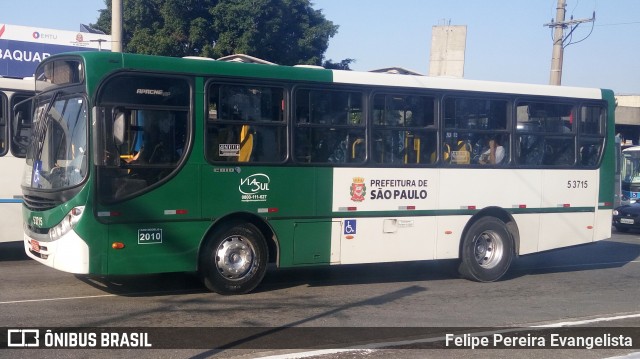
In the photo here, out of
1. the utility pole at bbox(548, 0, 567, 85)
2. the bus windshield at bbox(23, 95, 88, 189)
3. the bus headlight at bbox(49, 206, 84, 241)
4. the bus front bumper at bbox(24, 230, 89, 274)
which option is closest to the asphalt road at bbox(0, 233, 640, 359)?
the bus front bumper at bbox(24, 230, 89, 274)

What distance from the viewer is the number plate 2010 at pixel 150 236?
9391 mm

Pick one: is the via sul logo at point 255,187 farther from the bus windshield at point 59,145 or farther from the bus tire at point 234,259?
the bus windshield at point 59,145

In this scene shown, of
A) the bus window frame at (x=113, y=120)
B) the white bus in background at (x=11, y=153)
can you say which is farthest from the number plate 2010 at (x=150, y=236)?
the white bus in background at (x=11, y=153)

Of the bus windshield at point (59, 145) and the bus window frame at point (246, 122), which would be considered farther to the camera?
the bus window frame at point (246, 122)

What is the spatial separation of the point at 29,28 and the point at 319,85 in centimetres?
1688

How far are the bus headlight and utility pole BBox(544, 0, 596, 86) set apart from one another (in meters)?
22.7

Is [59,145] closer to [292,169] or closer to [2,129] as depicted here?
[292,169]

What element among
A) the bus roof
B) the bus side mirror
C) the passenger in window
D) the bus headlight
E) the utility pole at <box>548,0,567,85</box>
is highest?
the utility pole at <box>548,0,567,85</box>

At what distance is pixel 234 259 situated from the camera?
10.2 m

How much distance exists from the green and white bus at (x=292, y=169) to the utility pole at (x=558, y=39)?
15.2 metres

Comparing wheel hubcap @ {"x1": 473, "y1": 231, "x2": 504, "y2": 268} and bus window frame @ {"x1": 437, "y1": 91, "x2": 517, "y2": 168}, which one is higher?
bus window frame @ {"x1": 437, "y1": 91, "x2": 517, "y2": 168}

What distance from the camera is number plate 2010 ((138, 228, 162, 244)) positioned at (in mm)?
9391

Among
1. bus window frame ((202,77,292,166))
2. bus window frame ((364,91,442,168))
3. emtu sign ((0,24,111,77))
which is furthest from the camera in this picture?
emtu sign ((0,24,111,77))

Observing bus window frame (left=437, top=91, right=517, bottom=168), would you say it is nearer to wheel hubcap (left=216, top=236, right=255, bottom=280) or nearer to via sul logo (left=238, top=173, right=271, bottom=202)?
via sul logo (left=238, top=173, right=271, bottom=202)
